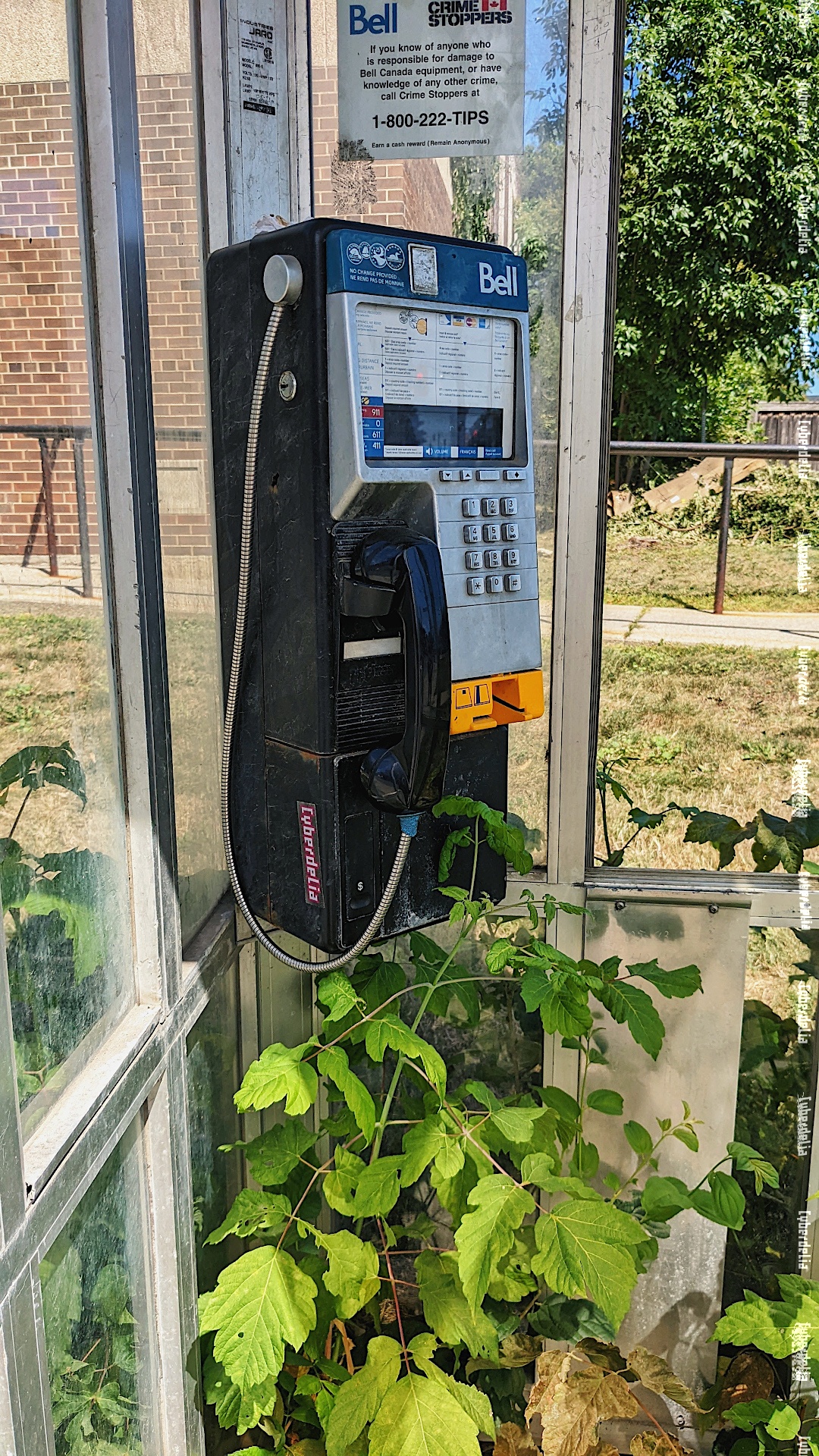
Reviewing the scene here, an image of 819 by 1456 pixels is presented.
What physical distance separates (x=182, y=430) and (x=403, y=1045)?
811 millimetres

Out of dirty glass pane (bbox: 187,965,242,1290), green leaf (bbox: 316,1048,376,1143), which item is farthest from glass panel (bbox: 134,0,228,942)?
green leaf (bbox: 316,1048,376,1143)

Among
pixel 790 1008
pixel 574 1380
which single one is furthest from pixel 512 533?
pixel 574 1380

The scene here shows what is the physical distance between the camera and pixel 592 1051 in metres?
1.87

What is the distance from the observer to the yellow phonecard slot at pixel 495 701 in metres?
1.45

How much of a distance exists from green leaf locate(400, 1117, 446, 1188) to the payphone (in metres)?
0.24

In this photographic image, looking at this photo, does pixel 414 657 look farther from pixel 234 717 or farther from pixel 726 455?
pixel 726 455

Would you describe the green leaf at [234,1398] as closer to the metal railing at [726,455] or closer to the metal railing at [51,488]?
the metal railing at [51,488]

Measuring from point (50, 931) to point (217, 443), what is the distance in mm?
710

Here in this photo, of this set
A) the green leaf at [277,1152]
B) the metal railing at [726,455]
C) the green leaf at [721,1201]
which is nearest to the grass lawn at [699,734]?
the metal railing at [726,455]

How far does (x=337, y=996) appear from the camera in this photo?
4.87 ft

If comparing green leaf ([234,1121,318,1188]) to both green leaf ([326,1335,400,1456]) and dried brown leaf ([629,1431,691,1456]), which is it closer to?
green leaf ([326,1335,400,1456])

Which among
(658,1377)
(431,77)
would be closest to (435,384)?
(431,77)

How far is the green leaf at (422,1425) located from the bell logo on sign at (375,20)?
186 cm

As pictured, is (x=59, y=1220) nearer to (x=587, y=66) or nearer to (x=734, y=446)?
(x=734, y=446)
